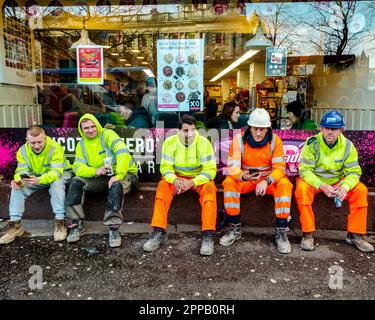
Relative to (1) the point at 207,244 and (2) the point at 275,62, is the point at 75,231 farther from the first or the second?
(2) the point at 275,62

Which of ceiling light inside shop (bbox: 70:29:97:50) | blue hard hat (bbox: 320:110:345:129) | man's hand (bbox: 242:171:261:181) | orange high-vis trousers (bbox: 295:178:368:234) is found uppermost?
ceiling light inside shop (bbox: 70:29:97:50)

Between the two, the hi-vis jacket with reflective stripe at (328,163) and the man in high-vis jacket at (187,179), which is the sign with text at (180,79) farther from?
the hi-vis jacket with reflective stripe at (328,163)

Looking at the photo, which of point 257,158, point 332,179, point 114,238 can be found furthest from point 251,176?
point 114,238

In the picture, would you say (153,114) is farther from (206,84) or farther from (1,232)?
(1,232)

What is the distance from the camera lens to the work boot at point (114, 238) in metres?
3.82

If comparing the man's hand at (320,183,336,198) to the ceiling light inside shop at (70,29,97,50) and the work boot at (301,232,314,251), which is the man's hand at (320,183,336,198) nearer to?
the work boot at (301,232,314,251)

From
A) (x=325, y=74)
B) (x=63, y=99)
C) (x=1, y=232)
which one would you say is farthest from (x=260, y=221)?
(x=63, y=99)

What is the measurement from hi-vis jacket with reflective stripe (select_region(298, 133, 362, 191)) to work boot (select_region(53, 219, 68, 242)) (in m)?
2.58

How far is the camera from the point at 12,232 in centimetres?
401

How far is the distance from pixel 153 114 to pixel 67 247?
2.47 m

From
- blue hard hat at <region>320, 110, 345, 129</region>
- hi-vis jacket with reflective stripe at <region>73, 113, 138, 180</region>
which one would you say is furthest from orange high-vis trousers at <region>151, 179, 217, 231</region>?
blue hard hat at <region>320, 110, 345, 129</region>

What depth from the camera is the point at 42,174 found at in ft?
13.5

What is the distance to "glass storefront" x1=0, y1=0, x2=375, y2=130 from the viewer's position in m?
5.81

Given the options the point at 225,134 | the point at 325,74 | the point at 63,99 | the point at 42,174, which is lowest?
the point at 42,174
